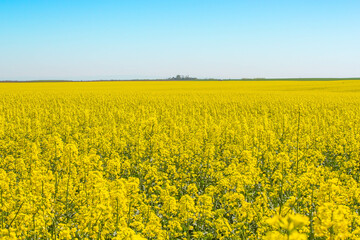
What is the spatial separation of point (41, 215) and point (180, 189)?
3600 mm

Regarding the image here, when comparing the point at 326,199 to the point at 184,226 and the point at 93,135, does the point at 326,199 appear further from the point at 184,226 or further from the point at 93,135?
the point at 93,135

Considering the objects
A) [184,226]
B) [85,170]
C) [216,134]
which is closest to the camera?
[184,226]

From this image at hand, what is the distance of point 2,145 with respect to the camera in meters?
10.5

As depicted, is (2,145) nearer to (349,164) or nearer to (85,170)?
(85,170)

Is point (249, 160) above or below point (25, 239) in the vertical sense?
above

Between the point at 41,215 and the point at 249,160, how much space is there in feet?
14.7

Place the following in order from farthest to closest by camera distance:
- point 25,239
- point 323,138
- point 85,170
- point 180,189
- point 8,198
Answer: point 323,138
point 180,189
point 85,170
point 8,198
point 25,239

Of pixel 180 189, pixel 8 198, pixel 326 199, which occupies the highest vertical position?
pixel 326 199

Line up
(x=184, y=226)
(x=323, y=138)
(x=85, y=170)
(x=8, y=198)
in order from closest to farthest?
(x=184, y=226) < (x=8, y=198) < (x=85, y=170) < (x=323, y=138)

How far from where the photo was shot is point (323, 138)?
12531 mm

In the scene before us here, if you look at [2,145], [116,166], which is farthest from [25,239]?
[2,145]

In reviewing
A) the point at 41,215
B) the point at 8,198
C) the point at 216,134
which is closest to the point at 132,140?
the point at 216,134

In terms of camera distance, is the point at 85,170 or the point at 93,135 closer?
the point at 85,170

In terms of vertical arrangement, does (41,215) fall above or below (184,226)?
above
